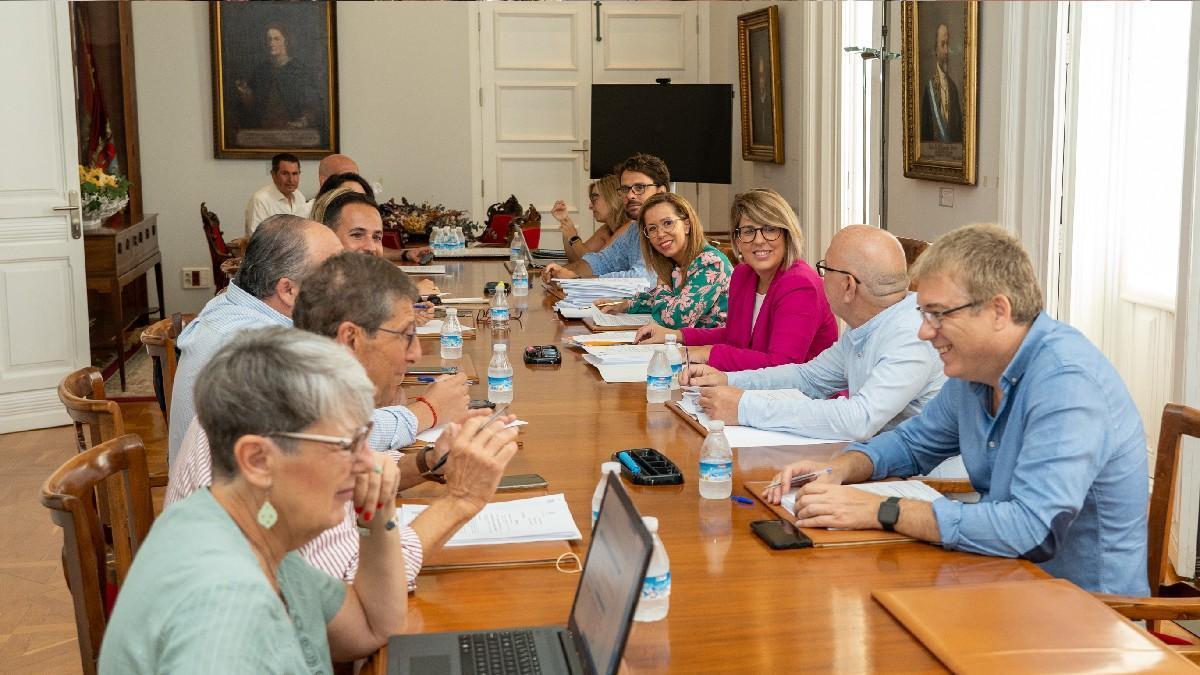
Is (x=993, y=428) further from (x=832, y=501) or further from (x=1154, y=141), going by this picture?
(x=1154, y=141)

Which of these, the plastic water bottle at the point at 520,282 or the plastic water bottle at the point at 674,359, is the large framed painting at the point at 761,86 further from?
the plastic water bottle at the point at 674,359

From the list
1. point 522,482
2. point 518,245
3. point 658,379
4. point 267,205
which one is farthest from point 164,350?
point 267,205

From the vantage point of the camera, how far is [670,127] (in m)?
8.51

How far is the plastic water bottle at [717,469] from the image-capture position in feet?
8.09

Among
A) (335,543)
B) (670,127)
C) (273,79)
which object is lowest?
(335,543)

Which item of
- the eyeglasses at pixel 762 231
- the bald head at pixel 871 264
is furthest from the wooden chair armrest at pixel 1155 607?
the eyeglasses at pixel 762 231

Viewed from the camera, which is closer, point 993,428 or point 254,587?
point 254,587

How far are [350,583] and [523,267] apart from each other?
13.7 ft

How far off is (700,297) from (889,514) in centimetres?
265

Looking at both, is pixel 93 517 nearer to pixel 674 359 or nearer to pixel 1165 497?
pixel 674 359

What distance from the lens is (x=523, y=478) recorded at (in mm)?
2637

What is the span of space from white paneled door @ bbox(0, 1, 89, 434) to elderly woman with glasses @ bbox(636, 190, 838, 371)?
4.03m

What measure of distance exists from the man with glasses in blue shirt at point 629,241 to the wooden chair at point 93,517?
3669 millimetres

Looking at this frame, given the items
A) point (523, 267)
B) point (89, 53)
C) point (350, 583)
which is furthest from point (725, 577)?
point (89, 53)
